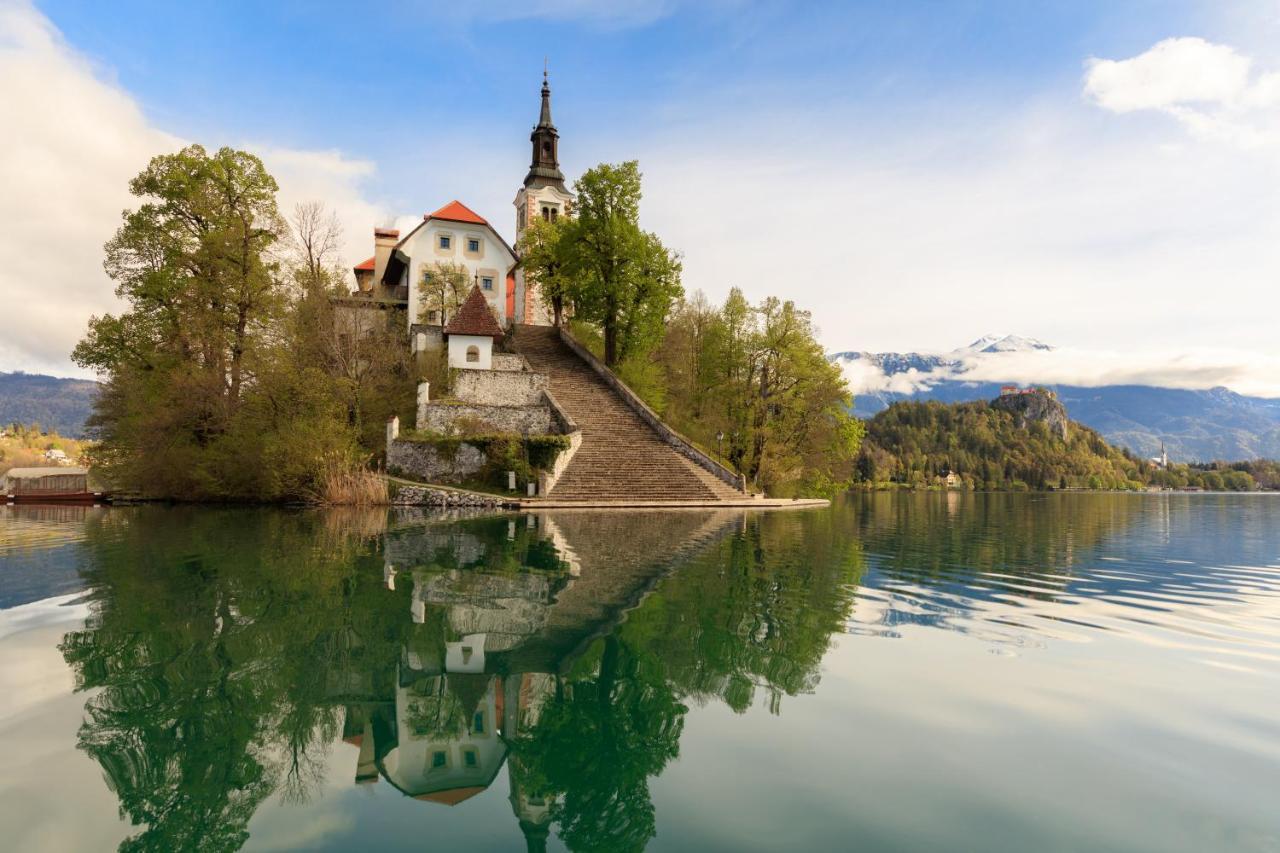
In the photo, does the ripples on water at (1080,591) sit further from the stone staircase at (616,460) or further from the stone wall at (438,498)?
the stone wall at (438,498)

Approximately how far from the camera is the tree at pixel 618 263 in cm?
4125

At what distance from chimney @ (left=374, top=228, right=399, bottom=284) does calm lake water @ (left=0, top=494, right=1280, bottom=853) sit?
142 feet

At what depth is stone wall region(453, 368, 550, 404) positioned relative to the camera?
1458 inches

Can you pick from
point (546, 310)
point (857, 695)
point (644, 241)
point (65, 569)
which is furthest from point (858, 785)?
point (546, 310)

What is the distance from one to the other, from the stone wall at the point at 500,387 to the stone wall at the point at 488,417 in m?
1.40

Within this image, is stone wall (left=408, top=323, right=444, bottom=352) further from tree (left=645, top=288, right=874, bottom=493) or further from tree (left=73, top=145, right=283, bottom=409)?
tree (left=645, top=288, right=874, bottom=493)

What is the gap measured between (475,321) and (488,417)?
635 centimetres

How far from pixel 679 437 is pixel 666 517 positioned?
10662mm

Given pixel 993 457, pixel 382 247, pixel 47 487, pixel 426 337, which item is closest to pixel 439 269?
pixel 426 337

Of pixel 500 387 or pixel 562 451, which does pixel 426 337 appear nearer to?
pixel 500 387

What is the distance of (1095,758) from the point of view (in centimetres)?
539

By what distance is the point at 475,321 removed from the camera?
38.2 metres

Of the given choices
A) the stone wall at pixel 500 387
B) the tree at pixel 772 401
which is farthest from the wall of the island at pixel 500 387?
the tree at pixel 772 401

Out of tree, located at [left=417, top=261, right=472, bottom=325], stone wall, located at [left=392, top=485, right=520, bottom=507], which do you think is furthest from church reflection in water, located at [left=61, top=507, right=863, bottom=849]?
tree, located at [left=417, top=261, right=472, bottom=325]
